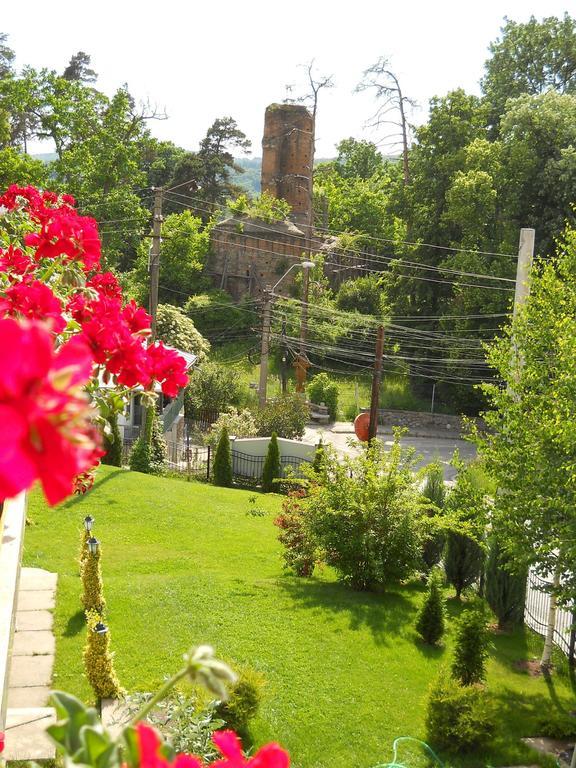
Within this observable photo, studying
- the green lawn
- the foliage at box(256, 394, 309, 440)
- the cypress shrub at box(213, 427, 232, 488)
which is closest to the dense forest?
the foliage at box(256, 394, 309, 440)

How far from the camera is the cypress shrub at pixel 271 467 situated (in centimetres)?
2142

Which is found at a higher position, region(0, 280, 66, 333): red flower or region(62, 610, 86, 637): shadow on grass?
region(0, 280, 66, 333): red flower

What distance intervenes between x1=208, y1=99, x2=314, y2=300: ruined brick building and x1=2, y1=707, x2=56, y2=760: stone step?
3683 cm

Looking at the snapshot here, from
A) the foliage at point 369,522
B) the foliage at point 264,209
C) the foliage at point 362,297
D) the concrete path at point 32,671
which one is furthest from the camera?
the foliage at point 264,209

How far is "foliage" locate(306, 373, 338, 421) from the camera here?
34.4 metres

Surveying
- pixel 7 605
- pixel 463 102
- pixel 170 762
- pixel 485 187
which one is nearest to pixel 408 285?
pixel 485 187

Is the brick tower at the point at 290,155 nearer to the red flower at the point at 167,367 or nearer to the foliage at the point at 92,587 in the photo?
the foliage at the point at 92,587

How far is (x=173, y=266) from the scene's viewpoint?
4181 cm

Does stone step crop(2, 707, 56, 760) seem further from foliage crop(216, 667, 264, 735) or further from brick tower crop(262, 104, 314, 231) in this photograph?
brick tower crop(262, 104, 314, 231)

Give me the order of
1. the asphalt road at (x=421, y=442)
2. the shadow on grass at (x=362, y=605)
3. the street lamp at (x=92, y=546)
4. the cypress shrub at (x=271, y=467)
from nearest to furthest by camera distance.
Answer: the street lamp at (x=92, y=546)
the shadow on grass at (x=362, y=605)
the cypress shrub at (x=271, y=467)
the asphalt road at (x=421, y=442)

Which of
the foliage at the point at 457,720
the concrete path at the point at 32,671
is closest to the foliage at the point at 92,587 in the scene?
the concrete path at the point at 32,671

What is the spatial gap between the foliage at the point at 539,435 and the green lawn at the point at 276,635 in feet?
6.32

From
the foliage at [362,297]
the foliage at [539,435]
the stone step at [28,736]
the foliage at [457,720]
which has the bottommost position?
the foliage at [457,720]

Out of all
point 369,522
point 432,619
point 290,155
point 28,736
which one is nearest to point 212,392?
point 369,522
